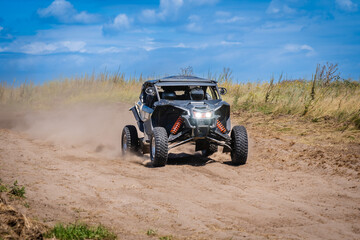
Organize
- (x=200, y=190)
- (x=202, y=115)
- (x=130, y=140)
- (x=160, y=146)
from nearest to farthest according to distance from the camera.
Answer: (x=200, y=190) < (x=160, y=146) < (x=202, y=115) < (x=130, y=140)

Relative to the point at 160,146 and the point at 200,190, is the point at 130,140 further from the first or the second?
the point at 200,190

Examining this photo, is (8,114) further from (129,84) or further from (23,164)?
(23,164)

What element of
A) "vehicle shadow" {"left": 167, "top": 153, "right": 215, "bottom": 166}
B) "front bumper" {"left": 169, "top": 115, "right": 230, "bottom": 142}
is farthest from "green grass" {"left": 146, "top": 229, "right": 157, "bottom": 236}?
Result: "vehicle shadow" {"left": 167, "top": 153, "right": 215, "bottom": 166}

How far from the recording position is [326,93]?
17.9 metres

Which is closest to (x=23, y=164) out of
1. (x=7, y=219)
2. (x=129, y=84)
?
(x=7, y=219)

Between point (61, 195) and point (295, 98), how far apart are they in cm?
1348

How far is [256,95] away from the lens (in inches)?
818

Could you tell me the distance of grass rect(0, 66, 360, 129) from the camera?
16125mm

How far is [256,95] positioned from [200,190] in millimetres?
13539

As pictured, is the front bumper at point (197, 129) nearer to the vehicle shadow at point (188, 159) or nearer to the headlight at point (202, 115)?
the headlight at point (202, 115)

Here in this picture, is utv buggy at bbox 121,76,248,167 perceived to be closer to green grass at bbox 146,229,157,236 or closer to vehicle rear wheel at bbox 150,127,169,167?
vehicle rear wheel at bbox 150,127,169,167

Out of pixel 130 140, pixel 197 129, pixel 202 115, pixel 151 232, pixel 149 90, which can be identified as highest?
pixel 149 90

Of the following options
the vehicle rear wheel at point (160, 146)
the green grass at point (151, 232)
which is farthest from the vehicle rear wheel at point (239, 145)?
the green grass at point (151, 232)

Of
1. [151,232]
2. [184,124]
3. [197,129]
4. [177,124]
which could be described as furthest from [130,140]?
[151,232]
